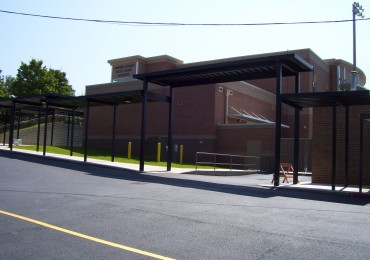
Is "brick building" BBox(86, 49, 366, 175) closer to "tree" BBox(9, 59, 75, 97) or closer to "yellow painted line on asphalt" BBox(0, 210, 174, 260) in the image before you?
"tree" BBox(9, 59, 75, 97)

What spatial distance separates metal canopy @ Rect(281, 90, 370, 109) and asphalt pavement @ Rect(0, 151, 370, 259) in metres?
3.67

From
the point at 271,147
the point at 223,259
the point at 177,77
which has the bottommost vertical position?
the point at 223,259

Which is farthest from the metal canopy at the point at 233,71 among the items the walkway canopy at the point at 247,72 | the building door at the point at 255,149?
the building door at the point at 255,149

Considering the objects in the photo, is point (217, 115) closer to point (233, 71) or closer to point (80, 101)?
point (80, 101)

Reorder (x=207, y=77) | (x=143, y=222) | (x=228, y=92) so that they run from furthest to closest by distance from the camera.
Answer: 1. (x=228, y=92)
2. (x=207, y=77)
3. (x=143, y=222)

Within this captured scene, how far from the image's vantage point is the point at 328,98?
15062 mm

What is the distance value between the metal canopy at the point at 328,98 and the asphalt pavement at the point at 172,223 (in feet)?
12.0

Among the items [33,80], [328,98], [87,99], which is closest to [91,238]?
[328,98]

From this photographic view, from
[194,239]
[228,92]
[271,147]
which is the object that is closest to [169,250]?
[194,239]

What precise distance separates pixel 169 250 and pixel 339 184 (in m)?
13.1

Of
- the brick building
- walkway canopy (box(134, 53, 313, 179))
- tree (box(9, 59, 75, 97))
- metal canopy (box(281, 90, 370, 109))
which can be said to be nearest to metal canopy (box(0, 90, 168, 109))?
walkway canopy (box(134, 53, 313, 179))

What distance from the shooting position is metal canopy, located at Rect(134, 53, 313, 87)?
16797 mm

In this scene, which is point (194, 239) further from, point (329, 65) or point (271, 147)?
point (329, 65)

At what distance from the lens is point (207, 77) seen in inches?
808
